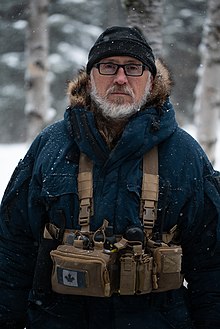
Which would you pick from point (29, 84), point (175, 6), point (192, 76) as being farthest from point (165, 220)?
point (192, 76)

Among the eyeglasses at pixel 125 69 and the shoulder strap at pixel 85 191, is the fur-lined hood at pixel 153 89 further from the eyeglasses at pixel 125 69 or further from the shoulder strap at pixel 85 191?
the shoulder strap at pixel 85 191

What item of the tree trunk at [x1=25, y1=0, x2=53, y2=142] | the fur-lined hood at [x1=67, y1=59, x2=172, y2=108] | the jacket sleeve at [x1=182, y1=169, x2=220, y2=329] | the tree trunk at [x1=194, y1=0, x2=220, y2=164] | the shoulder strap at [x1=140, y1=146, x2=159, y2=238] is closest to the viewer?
the shoulder strap at [x1=140, y1=146, x2=159, y2=238]

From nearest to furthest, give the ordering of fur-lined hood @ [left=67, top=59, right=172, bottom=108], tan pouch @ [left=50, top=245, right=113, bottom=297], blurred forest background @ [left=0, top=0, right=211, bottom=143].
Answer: tan pouch @ [left=50, top=245, right=113, bottom=297]
fur-lined hood @ [left=67, top=59, right=172, bottom=108]
blurred forest background @ [left=0, top=0, right=211, bottom=143]

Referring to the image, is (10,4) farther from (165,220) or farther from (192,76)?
(165,220)

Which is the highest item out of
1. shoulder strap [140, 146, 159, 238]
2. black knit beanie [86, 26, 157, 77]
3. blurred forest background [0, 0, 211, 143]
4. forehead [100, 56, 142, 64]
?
blurred forest background [0, 0, 211, 143]

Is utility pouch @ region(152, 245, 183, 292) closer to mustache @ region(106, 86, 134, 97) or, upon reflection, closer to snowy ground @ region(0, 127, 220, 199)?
mustache @ region(106, 86, 134, 97)

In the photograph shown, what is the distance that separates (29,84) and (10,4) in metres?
9.65

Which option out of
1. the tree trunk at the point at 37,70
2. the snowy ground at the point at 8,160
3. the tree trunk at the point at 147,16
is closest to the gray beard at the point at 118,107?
the tree trunk at the point at 147,16

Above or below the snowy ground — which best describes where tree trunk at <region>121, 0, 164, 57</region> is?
above

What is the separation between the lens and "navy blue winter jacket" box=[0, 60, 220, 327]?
2980mm

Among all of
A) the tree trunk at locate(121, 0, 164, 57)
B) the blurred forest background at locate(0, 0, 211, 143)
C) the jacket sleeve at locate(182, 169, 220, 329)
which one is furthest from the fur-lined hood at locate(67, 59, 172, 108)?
the blurred forest background at locate(0, 0, 211, 143)

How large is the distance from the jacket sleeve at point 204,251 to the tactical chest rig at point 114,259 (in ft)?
0.59

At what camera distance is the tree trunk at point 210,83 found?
28.5 feet

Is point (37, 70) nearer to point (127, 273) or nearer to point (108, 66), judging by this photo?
point (108, 66)
